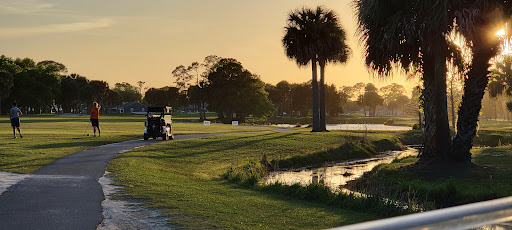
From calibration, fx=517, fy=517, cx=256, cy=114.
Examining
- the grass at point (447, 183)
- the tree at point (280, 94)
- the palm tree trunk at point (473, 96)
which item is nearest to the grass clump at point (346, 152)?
the grass at point (447, 183)

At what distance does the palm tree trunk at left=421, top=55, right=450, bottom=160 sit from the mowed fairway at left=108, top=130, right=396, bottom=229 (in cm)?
875

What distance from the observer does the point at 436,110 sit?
2152cm

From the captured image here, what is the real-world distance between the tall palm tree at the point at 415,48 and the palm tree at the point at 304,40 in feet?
71.6

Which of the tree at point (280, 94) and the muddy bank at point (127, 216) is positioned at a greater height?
the tree at point (280, 94)

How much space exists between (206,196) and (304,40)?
33152 mm

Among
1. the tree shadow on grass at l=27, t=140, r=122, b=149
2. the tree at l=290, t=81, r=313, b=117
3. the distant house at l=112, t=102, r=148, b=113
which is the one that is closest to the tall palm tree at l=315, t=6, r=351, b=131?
the tree shadow on grass at l=27, t=140, r=122, b=149

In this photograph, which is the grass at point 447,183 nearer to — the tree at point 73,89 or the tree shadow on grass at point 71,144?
the tree shadow on grass at point 71,144

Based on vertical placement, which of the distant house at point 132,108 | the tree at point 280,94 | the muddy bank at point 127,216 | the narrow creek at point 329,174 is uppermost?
Answer: the tree at point 280,94

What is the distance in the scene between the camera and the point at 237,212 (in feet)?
36.3

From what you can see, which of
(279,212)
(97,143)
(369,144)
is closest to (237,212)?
(279,212)

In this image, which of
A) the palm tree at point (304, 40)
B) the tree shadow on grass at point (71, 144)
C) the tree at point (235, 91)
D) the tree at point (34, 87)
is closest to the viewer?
the tree shadow on grass at point (71, 144)

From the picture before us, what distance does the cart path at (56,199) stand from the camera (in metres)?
9.41

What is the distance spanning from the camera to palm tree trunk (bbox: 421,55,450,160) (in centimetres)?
2142

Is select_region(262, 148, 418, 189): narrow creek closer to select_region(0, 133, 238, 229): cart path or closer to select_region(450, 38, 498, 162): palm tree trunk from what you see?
select_region(450, 38, 498, 162): palm tree trunk
